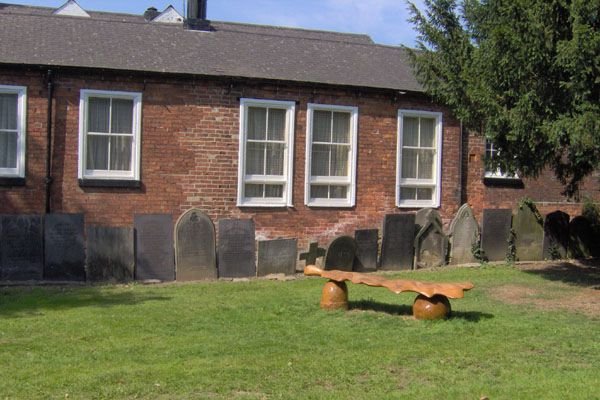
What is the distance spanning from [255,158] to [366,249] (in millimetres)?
2920

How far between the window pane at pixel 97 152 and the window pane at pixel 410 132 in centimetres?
640

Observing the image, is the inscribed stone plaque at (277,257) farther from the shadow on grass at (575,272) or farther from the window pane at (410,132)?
the shadow on grass at (575,272)

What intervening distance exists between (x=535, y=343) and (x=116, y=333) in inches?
187

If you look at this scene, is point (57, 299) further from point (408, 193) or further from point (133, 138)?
point (408, 193)

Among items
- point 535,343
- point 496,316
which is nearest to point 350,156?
point 496,316

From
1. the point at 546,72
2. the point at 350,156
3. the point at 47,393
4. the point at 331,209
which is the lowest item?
the point at 47,393

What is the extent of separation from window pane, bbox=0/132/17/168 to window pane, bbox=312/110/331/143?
231 inches

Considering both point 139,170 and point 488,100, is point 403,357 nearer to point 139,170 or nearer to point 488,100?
point 488,100

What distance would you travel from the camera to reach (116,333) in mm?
8867

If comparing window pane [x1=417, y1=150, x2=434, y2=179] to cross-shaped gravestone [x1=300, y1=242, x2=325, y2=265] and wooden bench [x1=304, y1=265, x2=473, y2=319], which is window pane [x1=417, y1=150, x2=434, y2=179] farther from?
wooden bench [x1=304, y1=265, x2=473, y2=319]

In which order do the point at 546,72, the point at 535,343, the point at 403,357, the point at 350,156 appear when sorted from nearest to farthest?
1. the point at 403,357
2. the point at 535,343
3. the point at 546,72
4. the point at 350,156

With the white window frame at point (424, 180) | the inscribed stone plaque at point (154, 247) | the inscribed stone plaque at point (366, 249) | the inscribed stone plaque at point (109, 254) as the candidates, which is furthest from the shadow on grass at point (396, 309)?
the white window frame at point (424, 180)

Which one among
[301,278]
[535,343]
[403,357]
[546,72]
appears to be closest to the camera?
[403,357]

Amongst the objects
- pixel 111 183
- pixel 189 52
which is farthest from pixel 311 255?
pixel 189 52
